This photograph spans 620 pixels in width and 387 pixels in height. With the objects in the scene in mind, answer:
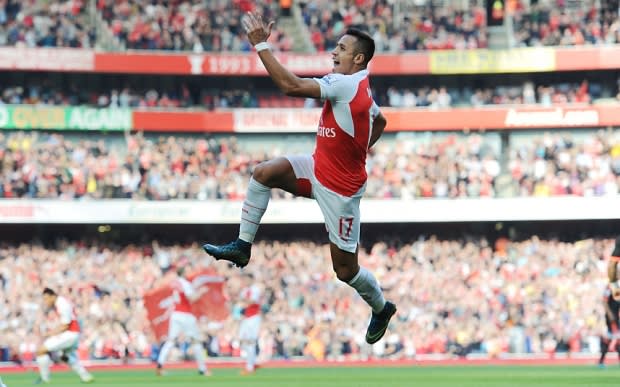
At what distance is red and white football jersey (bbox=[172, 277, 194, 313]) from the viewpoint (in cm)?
2275

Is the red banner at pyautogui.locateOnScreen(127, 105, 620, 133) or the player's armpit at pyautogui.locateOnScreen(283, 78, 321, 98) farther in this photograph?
the red banner at pyautogui.locateOnScreen(127, 105, 620, 133)

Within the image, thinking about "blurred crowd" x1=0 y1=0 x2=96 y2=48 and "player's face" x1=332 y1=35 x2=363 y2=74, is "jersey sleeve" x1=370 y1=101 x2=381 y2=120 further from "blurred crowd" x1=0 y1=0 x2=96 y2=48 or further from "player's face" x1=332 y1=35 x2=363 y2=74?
"blurred crowd" x1=0 y1=0 x2=96 y2=48

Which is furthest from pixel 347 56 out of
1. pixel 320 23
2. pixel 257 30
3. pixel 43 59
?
pixel 320 23

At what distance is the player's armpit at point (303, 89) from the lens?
29.8ft

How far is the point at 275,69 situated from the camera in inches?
355

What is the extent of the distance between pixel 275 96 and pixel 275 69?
2836 cm

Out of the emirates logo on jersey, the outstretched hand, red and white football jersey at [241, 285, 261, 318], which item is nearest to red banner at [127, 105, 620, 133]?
red and white football jersey at [241, 285, 261, 318]

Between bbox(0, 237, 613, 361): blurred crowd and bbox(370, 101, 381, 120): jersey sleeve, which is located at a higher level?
bbox(370, 101, 381, 120): jersey sleeve

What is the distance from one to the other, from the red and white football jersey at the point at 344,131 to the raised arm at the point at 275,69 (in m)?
0.24

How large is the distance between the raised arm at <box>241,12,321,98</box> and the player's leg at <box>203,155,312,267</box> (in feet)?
3.36

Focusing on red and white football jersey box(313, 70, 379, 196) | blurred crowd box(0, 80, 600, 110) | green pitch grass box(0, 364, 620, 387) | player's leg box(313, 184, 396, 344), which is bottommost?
green pitch grass box(0, 364, 620, 387)

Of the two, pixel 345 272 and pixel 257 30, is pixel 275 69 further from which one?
pixel 345 272

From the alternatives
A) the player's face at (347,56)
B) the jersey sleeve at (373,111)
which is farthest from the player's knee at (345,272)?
the player's face at (347,56)

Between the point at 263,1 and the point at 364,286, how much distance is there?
2827 cm
